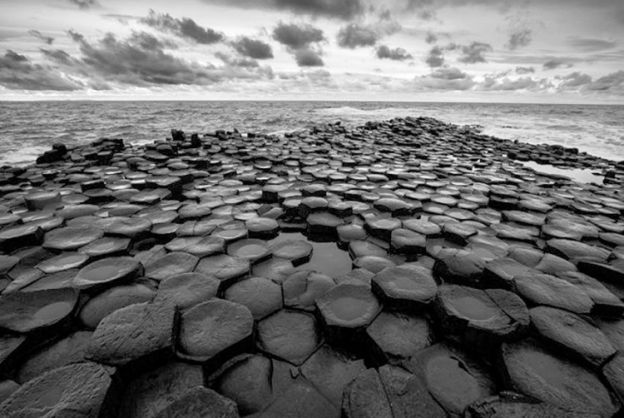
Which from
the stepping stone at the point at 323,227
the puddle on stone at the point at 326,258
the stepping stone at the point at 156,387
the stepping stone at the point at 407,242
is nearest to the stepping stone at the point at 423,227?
the stepping stone at the point at 407,242

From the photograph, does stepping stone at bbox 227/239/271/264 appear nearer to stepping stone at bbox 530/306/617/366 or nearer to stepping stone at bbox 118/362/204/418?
stepping stone at bbox 118/362/204/418

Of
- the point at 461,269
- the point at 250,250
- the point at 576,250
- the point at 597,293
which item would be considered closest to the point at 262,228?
the point at 250,250

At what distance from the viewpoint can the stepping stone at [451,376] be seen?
5.45ft

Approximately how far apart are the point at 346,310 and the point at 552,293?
5.96 ft

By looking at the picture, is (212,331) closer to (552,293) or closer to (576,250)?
(552,293)

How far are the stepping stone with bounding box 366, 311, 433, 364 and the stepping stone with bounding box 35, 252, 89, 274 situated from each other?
2927 millimetres

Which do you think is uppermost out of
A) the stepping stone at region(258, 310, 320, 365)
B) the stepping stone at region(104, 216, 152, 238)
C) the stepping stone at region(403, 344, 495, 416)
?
the stepping stone at region(403, 344, 495, 416)

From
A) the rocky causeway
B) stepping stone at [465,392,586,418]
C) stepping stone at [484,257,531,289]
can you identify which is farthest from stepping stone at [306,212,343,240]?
stepping stone at [465,392,586,418]

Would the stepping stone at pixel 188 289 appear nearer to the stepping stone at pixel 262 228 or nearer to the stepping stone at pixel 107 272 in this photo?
the stepping stone at pixel 107 272

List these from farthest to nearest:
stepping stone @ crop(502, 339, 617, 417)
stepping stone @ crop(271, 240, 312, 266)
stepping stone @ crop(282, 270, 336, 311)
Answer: stepping stone @ crop(271, 240, 312, 266) < stepping stone @ crop(282, 270, 336, 311) < stepping stone @ crop(502, 339, 617, 417)

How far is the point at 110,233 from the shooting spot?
134 inches

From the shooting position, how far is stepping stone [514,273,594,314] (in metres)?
2.31

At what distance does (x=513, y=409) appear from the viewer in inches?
58.6

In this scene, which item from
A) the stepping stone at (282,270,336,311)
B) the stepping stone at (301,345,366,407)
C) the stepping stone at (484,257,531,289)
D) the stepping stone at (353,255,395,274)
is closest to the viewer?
the stepping stone at (301,345,366,407)
